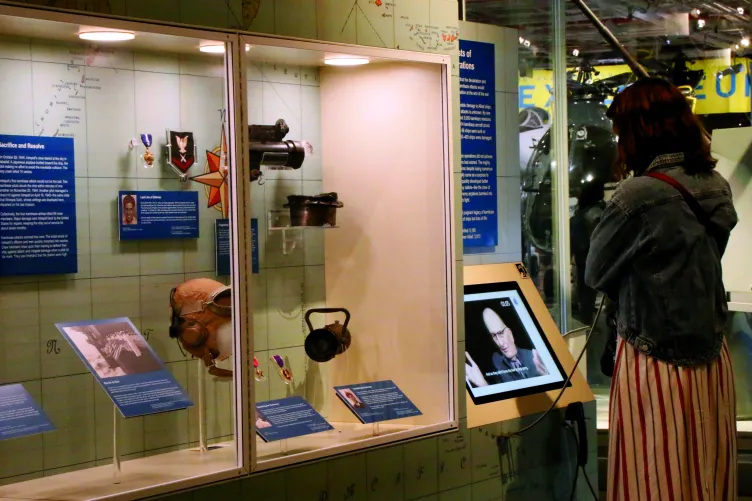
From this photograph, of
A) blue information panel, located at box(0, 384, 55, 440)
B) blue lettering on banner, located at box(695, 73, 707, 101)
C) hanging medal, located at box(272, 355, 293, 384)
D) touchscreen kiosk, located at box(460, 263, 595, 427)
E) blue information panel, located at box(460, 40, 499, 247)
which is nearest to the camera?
blue information panel, located at box(0, 384, 55, 440)

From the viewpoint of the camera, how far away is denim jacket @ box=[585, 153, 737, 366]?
307cm

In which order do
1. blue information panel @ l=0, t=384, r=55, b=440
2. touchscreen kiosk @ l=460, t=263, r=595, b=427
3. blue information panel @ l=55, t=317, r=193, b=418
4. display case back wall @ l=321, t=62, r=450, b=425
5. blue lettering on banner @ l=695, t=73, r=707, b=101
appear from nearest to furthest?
blue information panel @ l=0, t=384, r=55, b=440 → blue information panel @ l=55, t=317, r=193, b=418 → display case back wall @ l=321, t=62, r=450, b=425 → touchscreen kiosk @ l=460, t=263, r=595, b=427 → blue lettering on banner @ l=695, t=73, r=707, b=101

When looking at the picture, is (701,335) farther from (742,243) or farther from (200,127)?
(742,243)

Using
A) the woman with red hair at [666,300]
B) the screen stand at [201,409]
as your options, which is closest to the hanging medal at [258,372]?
the screen stand at [201,409]

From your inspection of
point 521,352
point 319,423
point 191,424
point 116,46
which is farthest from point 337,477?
point 116,46

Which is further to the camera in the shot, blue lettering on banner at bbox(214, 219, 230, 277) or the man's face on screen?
the man's face on screen

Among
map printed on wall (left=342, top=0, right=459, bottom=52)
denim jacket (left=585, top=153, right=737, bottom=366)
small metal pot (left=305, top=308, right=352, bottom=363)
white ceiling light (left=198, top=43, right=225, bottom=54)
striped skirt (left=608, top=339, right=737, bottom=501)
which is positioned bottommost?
striped skirt (left=608, top=339, right=737, bottom=501)

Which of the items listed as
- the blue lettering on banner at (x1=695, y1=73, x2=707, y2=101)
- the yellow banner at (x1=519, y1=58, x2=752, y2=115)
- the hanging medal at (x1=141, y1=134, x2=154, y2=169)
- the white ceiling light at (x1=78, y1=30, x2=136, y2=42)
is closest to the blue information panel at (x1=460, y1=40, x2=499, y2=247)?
the yellow banner at (x1=519, y1=58, x2=752, y2=115)

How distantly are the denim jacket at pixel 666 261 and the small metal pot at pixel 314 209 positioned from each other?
878mm

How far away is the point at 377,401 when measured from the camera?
10.8 feet

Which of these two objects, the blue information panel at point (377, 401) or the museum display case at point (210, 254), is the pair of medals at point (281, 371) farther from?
the blue information panel at point (377, 401)

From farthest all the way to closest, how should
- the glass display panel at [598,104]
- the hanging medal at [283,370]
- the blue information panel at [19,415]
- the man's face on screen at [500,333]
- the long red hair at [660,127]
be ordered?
the glass display panel at [598,104] < the man's face on screen at [500,333] < the long red hair at [660,127] < the hanging medal at [283,370] < the blue information panel at [19,415]

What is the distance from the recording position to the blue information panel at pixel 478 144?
4098 mm

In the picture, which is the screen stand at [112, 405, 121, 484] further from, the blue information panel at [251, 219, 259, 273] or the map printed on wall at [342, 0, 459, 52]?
the map printed on wall at [342, 0, 459, 52]
